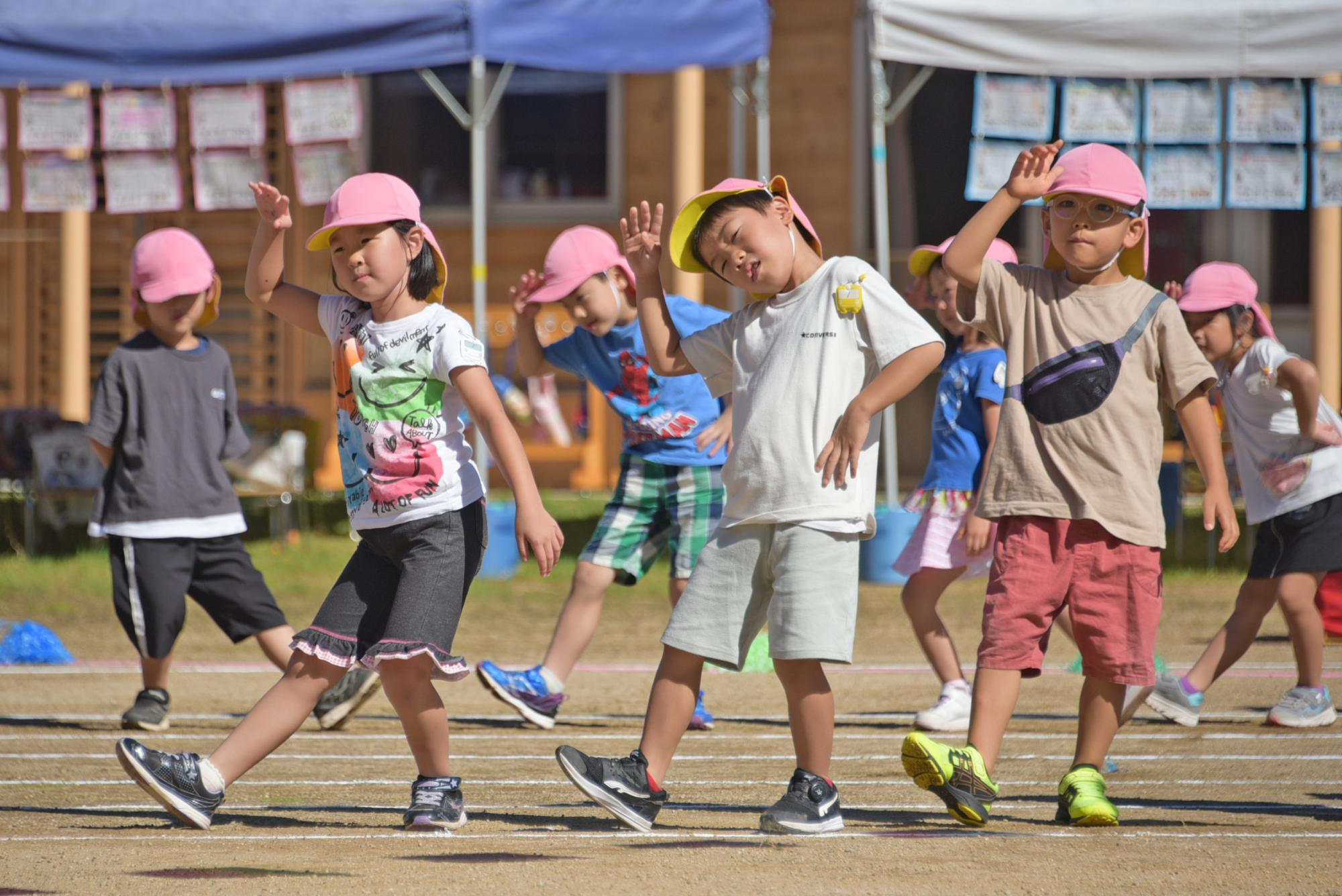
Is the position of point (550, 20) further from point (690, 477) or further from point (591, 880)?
point (591, 880)

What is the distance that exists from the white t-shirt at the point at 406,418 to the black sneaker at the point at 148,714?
7.01ft

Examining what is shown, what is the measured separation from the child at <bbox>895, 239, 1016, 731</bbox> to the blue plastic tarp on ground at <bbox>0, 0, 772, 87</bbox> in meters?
4.04

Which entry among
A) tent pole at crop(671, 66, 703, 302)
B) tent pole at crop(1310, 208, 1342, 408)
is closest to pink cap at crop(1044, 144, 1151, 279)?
tent pole at crop(671, 66, 703, 302)

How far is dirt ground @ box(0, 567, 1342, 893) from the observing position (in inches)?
140

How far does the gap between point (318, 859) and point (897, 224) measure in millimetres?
11312

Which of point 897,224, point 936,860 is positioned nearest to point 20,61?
point 897,224

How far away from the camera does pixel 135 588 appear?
20.4ft

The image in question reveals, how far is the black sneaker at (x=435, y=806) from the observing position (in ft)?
13.7

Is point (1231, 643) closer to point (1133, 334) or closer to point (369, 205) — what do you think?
point (1133, 334)

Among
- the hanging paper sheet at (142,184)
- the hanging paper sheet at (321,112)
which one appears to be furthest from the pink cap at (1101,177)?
the hanging paper sheet at (142,184)

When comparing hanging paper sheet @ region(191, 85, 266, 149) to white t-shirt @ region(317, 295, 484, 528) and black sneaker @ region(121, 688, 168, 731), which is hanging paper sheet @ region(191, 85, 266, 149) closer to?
black sneaker @ region(121, 688, 168, 731)

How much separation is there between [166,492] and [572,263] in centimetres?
169

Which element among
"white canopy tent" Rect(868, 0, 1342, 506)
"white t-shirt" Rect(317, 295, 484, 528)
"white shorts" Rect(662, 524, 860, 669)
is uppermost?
"white canopy tent" Rect(868, 0, 1342, 506)

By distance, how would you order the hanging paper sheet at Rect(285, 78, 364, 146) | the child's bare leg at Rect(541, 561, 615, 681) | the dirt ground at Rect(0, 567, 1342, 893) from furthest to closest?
the hanging paper sheet at Rect(285, 78, 364, 146) < the child's bare leg at Rect(541, 561, 615, 681) < the dirt ground at Rect(0, 567, 1342, 893)
